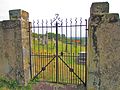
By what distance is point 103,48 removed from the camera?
16.0 feet

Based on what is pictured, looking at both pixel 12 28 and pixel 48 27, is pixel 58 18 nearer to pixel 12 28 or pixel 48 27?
pixel 48 27

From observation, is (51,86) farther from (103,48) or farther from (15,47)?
(103,48)

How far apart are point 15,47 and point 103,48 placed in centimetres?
305

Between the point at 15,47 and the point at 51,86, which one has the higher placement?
the point at 15,47

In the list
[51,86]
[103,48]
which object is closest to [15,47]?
[51,86]

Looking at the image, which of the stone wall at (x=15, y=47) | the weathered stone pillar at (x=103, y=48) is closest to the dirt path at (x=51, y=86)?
the stone wall at (x=15, y=47)

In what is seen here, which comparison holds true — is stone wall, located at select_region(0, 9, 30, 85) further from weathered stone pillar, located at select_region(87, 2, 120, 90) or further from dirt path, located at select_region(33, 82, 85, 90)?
weathered stone pillar, located at select_region(87, 2, 120, 90)

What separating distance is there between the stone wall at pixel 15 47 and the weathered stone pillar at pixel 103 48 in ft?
7.76

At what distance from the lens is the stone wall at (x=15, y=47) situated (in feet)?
19.0

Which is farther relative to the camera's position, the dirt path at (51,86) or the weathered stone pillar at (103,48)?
the dirt path at (51,86)

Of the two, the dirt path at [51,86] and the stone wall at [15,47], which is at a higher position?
the stone wall at [15,47]

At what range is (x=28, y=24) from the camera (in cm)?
622

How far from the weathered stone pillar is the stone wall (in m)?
2.36

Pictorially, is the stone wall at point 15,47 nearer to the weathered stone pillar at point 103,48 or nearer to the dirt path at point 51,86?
the dirt path at point 51,86
